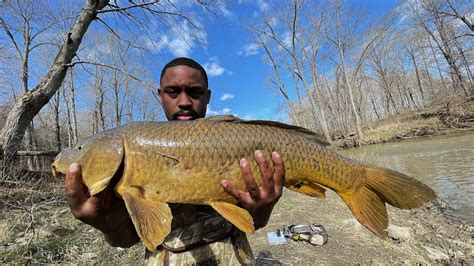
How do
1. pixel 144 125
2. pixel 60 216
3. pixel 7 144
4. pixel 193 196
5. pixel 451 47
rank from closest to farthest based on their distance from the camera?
pixel 193 196 → pixel 144 125 → pixel 60 216 → pixel 7 144 → pixel 451 47

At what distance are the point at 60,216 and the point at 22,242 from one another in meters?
1.44

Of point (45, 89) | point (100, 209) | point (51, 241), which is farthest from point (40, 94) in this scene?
point (100, 209)

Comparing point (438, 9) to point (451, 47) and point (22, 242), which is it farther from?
point (22, 242)

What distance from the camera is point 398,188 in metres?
1.93

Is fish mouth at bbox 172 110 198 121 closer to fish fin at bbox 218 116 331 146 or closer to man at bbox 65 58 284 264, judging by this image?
fish fin at bbox 218 116 331 146

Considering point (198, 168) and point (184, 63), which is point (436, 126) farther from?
point (198, 168)

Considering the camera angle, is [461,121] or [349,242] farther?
A: [461,121]

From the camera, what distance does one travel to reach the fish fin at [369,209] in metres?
1.96

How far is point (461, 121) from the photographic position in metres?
21.8

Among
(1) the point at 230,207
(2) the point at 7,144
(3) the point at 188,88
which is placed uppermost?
(2) the point at 7,144

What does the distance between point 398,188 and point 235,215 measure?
110cm

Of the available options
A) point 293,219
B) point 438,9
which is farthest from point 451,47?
point 293,219

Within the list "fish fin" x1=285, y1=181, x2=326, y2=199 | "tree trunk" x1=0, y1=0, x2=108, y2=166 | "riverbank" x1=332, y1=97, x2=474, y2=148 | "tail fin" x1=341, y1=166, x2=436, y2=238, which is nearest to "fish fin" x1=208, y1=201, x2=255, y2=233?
"fish fin" x1=285, y1=181, x2=326, y2=199

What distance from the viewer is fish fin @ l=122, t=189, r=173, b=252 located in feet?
4.86
